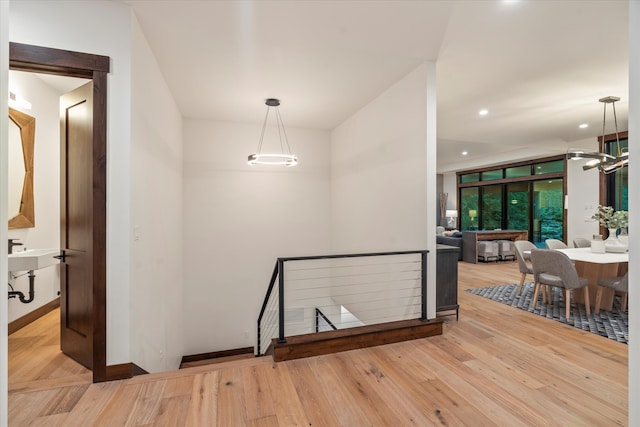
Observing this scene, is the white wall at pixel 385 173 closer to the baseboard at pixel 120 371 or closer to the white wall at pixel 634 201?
the white wall at pixel 634 201

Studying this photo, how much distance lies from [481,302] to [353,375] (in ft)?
9.74

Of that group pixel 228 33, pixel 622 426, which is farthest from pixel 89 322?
pixel 622 426

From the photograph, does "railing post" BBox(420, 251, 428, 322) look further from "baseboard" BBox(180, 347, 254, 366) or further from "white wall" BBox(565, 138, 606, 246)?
"white wall" BBox(565, 138, 606, 246)

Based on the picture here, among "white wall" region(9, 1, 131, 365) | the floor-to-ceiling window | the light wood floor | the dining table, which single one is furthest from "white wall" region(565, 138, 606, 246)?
"white wall" region(9, 1, 131, 365)

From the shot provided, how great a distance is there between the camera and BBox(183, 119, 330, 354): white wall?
5242mm

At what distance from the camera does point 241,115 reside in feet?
16.6

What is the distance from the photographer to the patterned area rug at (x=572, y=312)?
132 inches

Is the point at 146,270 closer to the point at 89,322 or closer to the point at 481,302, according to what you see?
the point at 89,322

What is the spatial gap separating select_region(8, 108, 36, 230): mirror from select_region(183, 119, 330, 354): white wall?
2.03 metres

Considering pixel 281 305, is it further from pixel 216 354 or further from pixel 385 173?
pixel 216 354

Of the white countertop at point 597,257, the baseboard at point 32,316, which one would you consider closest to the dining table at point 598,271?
the white countertop at point 597,257

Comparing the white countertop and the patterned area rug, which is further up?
the white countertop

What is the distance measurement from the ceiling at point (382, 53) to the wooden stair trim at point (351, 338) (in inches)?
108

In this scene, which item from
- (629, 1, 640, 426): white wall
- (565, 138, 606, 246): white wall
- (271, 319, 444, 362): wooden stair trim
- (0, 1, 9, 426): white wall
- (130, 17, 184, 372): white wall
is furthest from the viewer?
(565, 138, 606, 246): white wall
